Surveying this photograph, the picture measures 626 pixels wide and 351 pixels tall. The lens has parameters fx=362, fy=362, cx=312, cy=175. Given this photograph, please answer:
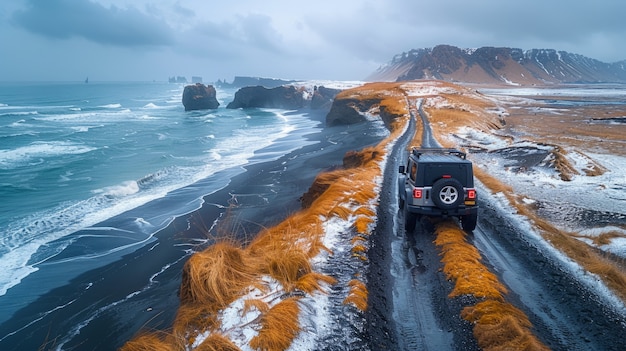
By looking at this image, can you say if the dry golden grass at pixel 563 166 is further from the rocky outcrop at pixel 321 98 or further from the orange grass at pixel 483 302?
the rocky outcrop at pixel 321 98

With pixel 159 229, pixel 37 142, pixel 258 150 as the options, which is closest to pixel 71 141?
pixel 37 142

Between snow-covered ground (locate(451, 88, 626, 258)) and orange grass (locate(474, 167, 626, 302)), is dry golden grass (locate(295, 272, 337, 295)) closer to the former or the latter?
orange grass (locate(474, 167, 626, 302))

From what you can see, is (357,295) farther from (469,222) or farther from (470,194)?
(469,222)

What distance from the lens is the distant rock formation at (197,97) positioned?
114562mm

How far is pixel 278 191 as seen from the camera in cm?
2714

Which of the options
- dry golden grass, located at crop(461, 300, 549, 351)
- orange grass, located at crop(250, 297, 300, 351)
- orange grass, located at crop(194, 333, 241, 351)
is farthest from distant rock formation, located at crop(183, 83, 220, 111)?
dry golden grass, located at crop(461, 300, 549, 351)

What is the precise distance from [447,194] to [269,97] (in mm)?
124544

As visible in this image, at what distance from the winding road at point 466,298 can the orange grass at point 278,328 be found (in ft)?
5.05

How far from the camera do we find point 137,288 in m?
14.8

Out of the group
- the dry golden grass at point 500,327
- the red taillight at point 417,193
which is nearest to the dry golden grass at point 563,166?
the red taillight at point 417,193

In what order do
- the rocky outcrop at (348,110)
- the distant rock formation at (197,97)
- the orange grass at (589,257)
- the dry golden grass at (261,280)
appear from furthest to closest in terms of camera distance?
the distant rock formation at (197,97), the rocky outcrop at (348,110), the orange grass at (589,257), the dry golden grass at (261,280)

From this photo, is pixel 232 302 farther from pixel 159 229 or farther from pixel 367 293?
pixel 159 229

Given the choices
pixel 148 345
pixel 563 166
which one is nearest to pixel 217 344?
pixel 148 345

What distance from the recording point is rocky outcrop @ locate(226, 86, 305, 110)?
423ft
